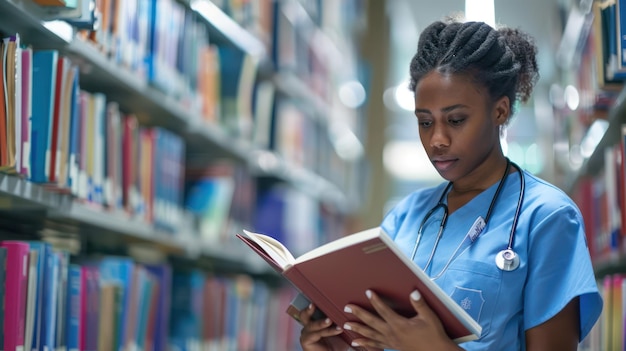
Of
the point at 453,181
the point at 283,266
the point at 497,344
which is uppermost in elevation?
the point at 453,181

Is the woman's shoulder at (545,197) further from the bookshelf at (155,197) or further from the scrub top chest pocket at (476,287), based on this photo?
the bookshelf at (155,197)

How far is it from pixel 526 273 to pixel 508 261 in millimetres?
42

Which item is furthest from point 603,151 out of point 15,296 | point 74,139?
point 15,296

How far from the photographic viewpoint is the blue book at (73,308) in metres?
2.08

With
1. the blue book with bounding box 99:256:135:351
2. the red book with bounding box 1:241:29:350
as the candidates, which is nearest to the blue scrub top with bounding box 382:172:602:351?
the red book with bounding box 1:241:29:350

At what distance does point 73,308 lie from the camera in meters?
2.11

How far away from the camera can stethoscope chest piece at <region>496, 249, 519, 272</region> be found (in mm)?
1384

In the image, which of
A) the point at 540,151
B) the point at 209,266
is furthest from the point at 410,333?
the point at 540,151

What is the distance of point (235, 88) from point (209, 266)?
32.4 inches

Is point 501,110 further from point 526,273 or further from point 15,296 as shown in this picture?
point 15,296

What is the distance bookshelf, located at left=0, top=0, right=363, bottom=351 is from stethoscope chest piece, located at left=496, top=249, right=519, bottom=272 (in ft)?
3.33

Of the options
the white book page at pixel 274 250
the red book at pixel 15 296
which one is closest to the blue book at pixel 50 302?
the red book at pixel 15 296

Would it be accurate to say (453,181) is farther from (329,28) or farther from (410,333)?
(329,28)

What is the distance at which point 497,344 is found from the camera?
139 cm
